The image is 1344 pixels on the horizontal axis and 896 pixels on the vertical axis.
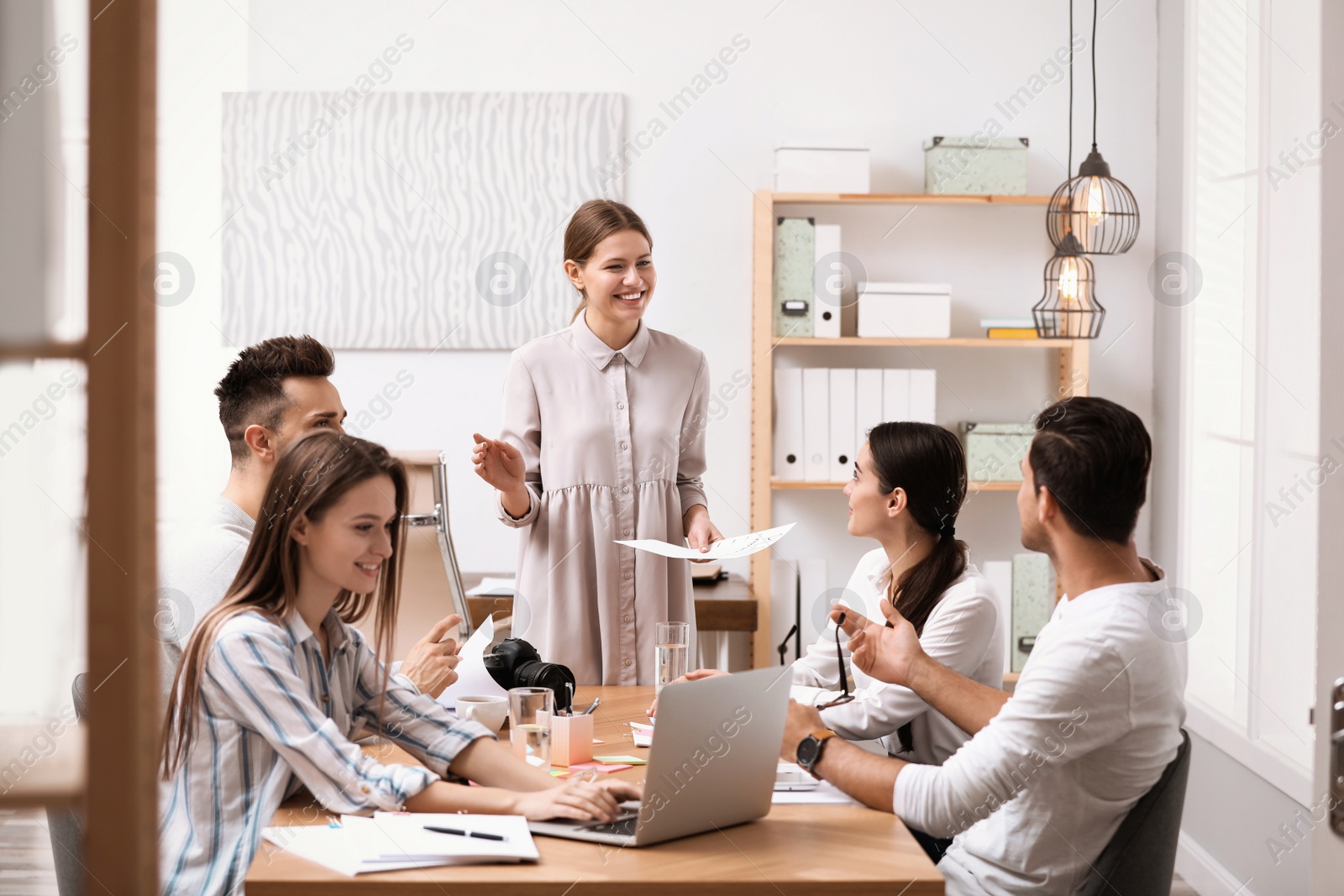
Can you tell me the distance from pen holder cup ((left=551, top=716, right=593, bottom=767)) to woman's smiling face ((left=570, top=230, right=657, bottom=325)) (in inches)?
38.5

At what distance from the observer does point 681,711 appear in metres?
1.23

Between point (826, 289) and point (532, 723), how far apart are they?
85.9 inches

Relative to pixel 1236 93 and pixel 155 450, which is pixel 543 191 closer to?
pixel 1236 93

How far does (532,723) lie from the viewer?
63.4 inches

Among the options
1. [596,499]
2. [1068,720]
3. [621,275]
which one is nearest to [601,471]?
[596,499]

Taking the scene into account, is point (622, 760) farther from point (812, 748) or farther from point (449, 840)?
point (449, 840)

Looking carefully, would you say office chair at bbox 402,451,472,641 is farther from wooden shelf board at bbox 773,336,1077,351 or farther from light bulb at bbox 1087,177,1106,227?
light bulb at bbox 1087,177,1106,227

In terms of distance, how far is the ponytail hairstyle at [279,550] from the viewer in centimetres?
137

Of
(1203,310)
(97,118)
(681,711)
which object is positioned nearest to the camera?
(97,118)

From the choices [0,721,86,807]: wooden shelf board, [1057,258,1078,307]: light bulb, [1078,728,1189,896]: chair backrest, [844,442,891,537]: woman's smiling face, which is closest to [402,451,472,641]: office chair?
[844,442,891,537]: woman's smiling face

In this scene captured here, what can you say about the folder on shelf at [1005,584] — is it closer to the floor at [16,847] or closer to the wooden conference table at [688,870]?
the wooden conference table at [688,870]

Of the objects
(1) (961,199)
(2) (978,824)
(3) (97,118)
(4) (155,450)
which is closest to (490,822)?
(2) (978,824)

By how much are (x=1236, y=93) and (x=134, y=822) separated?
10.6 feet

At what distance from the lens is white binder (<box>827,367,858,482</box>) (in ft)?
11.4
